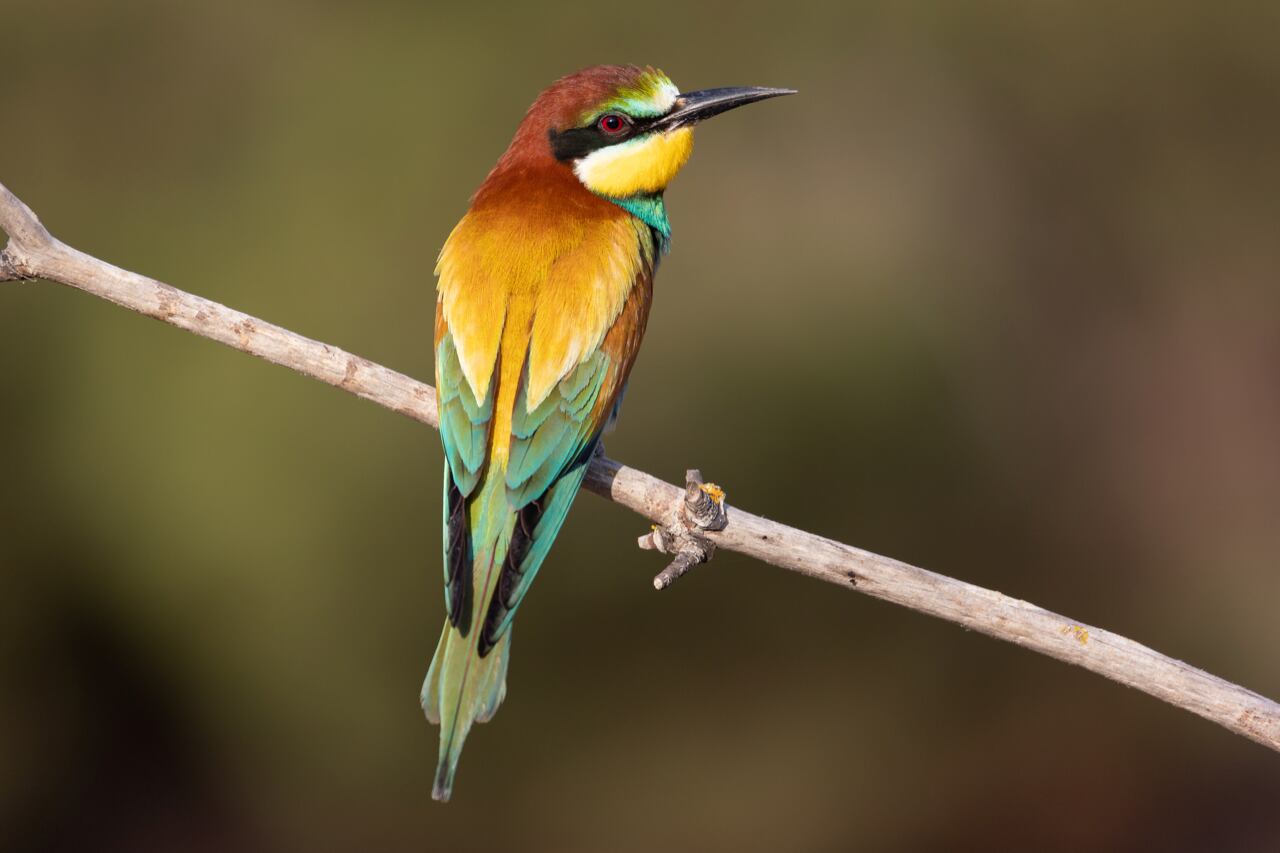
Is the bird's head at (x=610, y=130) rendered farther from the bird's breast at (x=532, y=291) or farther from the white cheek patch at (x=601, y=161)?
the bird's breast at (x=532, y=291)

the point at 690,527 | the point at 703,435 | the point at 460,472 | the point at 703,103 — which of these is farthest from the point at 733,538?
the point at 703,435

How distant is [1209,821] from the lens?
4773 millimetres

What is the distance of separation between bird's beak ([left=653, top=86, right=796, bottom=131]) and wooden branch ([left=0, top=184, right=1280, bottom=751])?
2.78 ft

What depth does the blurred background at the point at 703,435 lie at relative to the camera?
157 inches

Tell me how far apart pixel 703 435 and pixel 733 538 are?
1.71 metres

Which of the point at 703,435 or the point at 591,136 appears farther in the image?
the point at 703,435

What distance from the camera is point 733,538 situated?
237 cm

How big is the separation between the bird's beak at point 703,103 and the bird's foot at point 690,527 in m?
0.96

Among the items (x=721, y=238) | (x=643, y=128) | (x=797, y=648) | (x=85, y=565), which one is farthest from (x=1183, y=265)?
(x=85, y=565)

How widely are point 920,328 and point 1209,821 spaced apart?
82.0 inches

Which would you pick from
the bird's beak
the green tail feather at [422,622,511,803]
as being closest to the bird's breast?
the bird's beak

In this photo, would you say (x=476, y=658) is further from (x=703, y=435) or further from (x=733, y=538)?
(x=703, y=435)

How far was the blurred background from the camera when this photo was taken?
398cm

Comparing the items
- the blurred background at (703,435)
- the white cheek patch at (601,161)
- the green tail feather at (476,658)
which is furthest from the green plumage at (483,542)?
the blurred background at (703,435)
